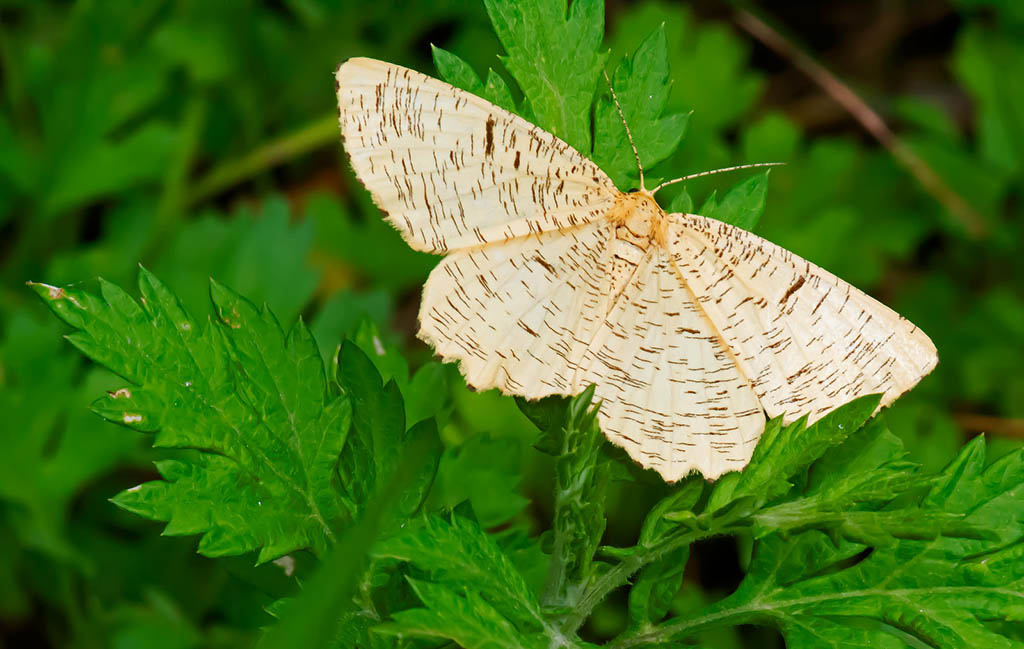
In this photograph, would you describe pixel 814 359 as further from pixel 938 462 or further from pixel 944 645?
pixel 938 462

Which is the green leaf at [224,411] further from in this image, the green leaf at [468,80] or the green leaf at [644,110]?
the green leaf at [644,110]

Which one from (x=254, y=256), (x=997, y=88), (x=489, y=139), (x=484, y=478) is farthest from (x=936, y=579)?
(x=997, y=88)

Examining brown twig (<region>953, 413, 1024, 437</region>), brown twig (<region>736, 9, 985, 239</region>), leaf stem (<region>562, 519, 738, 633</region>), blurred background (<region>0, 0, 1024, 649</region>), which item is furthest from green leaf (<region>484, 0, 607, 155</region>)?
brown twig (<region>953, 413, 1024, 437</region>)

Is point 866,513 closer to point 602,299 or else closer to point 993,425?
point 602,299

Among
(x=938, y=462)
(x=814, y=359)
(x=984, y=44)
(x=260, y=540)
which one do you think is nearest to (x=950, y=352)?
(x=938, y=462)

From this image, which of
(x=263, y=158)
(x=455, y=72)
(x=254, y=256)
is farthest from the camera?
(x=263, y=158)

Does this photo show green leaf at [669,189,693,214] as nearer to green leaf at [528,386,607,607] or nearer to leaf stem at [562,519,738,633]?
green leaf at [528,386,607,607]
